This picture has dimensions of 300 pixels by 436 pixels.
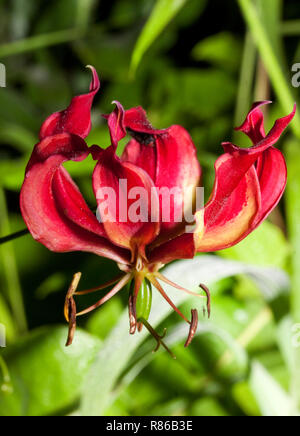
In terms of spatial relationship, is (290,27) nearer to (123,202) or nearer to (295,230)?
(295,230)

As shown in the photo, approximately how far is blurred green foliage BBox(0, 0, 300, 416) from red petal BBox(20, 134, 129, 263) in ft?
0.55

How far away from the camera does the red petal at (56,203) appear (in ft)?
1.32

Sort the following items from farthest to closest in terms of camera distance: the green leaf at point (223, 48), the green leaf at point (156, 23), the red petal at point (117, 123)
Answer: the green leaf at point (223, 48) → the green leaf at point (156, 23) → the red petal at point (117, 123)

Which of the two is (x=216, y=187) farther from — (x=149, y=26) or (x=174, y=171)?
(x=149, y=26)

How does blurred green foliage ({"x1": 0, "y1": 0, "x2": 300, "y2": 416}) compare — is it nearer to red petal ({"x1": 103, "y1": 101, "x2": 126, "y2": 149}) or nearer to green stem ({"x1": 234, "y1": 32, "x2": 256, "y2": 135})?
green stem ({"x1": 234, "y1": 32, "x2": 256, "y2": 135})

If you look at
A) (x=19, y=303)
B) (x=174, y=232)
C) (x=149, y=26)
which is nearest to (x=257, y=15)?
(x=149, y=26)

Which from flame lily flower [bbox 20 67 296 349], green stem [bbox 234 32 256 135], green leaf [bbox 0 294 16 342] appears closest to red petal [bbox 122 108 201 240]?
flame lily flower [bbox 20 67 296 349]

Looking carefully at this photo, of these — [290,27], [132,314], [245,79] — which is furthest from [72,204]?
[290,27]

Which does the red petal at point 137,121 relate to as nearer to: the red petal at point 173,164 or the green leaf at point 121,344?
the red petal at point 173,164

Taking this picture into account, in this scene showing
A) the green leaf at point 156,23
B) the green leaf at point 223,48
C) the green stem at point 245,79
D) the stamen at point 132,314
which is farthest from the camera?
the green leaf at point 223,48

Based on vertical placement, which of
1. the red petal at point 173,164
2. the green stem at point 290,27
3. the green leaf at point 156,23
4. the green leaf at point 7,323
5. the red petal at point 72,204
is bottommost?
the red petal at point 72,204

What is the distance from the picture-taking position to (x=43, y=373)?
30.4 inches

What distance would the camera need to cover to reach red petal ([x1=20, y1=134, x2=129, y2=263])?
40 centimetres

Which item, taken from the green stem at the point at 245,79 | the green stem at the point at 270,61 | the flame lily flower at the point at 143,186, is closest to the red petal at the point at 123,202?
the flame lily flower at the point at 143,186
